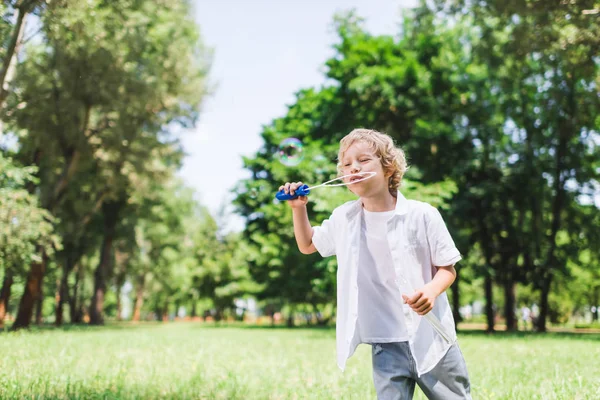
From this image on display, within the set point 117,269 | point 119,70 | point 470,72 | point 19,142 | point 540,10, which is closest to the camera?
point 540,10

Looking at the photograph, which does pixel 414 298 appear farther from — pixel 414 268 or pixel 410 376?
pixel 410 376

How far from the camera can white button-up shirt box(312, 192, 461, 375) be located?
2936mm

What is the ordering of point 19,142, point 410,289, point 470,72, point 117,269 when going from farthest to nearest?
1. point 117,269
2. point 470,72
3. point 19,142
4. point 410,289

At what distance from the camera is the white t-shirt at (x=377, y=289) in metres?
3.11

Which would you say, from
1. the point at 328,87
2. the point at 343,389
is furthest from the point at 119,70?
the point at 343,389

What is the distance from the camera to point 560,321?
5206 cm

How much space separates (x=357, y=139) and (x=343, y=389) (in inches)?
145

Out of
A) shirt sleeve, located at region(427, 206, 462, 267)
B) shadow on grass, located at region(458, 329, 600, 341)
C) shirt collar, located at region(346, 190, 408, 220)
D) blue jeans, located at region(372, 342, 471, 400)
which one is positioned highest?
shirt collar, located at region(346, 190, 408, 220)

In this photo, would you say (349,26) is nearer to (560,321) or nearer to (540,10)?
(540,10)

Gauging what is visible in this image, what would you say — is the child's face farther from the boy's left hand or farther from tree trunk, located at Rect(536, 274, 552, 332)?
tree trunk, located at Rect(536, 274, 552, 332)

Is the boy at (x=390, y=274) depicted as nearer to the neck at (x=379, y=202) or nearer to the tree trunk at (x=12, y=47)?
the neck at (x=379, y=202)

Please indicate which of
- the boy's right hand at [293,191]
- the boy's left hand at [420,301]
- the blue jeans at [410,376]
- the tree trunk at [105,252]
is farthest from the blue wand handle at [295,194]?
the tree trunk at [105,252]

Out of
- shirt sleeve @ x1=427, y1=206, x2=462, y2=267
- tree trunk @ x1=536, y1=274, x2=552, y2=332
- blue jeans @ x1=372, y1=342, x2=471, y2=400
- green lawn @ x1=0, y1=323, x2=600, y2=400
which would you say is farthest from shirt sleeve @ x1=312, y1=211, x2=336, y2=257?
tree trunk @ x1=536, y1=274, x2=552, y2=332

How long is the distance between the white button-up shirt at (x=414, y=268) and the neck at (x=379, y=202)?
11 centimetres
